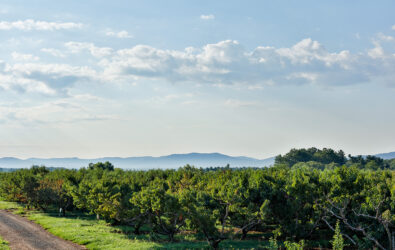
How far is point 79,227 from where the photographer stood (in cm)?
3491

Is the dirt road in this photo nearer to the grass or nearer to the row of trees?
the grass

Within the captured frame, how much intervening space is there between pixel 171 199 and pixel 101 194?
10443mm

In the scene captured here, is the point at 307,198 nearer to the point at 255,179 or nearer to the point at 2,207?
the point at 255,179

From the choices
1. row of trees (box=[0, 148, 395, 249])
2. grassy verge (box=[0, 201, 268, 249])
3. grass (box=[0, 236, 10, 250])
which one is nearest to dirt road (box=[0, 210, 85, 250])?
Answer: grass (box=[0, 236, 10, 250])

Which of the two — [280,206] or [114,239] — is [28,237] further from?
[280,206]

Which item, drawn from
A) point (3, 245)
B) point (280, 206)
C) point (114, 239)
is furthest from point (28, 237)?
point (280, 206)

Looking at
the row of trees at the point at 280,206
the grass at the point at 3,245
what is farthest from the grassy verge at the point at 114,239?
the grass at the point at 3,245

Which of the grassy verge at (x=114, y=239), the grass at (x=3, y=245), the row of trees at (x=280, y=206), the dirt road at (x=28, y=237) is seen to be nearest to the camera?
the row of trees at (x=280, y=206)

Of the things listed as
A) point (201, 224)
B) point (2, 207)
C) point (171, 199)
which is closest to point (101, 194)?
point (171, 199)

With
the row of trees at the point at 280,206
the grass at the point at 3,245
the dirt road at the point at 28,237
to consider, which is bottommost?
the dirt road at the point at 28,237

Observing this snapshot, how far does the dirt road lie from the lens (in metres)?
27.0

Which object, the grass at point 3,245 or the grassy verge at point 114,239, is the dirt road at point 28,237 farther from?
the grassy verge at point 114,239

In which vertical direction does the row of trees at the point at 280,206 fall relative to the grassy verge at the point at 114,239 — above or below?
above

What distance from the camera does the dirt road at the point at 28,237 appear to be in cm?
2701
